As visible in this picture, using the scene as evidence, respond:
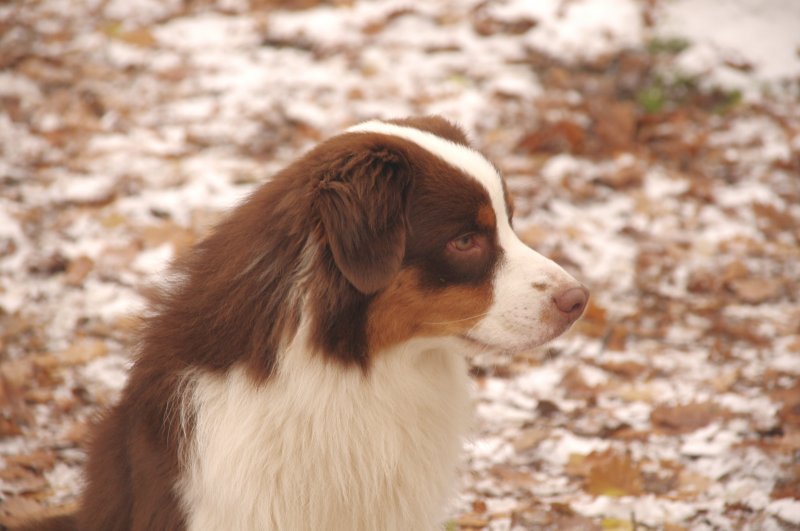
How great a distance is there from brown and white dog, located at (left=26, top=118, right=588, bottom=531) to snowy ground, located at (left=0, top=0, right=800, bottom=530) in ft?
2.03

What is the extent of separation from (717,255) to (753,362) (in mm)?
1426

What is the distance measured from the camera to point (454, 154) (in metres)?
2.99

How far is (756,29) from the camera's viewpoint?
8672mm

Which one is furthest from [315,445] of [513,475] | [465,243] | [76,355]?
[76,355]

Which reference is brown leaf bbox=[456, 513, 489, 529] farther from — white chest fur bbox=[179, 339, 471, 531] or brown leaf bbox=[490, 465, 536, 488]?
white chest fur bbox=[179, 339, 471, 531]

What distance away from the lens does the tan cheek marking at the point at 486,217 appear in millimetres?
2947

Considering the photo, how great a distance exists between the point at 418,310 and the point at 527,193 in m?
4.38

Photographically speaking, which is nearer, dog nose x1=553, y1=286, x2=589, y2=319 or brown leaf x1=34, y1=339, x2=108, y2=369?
dog nose x1=553, y1=286, x2=589, y2=319

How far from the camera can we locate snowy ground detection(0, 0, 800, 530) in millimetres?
4309

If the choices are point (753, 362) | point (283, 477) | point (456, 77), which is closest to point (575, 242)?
point (753, 362)

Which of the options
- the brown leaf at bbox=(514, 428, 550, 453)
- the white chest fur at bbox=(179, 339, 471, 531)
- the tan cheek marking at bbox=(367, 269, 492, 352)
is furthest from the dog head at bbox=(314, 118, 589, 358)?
the brown leaf at bbox=(514, 428, 550, 453)

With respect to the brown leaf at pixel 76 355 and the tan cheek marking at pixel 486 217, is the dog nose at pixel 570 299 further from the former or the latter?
the brown leaf at pixel 76 355

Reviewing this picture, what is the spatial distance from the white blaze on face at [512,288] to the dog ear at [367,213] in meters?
0.21

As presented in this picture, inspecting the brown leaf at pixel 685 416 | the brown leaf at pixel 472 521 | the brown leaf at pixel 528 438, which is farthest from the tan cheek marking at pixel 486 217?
the brown leaf at pixel 685 416
